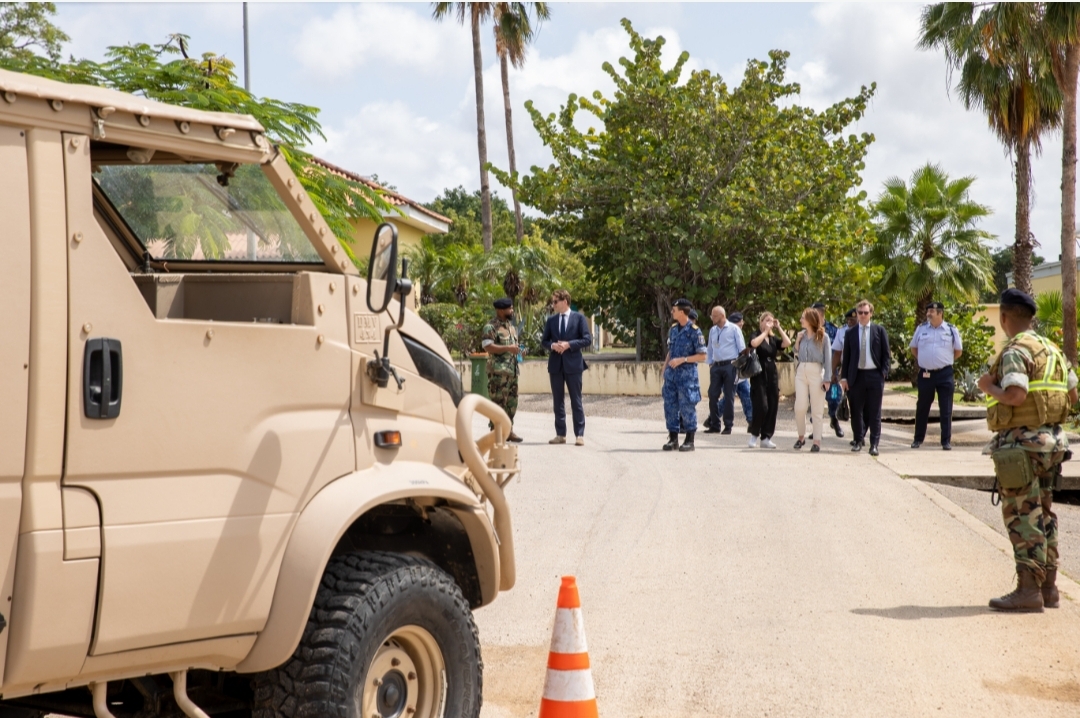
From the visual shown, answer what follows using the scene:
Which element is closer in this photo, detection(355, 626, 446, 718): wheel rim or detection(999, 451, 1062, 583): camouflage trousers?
detection(355, 626, 446, 718): wheel rim

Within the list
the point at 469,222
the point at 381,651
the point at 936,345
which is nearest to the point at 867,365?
the point at 936,345

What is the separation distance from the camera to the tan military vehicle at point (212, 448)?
10.1ft

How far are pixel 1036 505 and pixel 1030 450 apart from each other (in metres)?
0.33

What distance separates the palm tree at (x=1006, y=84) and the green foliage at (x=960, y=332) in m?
3.23

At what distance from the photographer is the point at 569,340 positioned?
14.8m

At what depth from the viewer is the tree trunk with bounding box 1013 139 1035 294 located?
23094mm

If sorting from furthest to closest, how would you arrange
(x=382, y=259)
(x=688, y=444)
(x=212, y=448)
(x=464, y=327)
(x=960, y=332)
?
(x=464, y=327)
(x=960, y=332)
(x=688, y=444)
(x=382, y=259)
(x=212, y=448)

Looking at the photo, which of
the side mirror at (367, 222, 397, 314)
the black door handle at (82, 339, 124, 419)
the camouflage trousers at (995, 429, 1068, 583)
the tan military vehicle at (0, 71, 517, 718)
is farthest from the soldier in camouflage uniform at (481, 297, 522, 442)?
the black door handle at (82, 339, 124, 419)

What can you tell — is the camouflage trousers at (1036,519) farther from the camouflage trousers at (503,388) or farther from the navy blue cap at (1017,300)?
→ the camouflage trousers at (503,388)

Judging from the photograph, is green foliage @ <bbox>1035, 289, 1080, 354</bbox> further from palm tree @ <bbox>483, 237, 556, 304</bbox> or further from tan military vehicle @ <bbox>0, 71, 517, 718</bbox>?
tan military vehicle @ <bbox>0, 71, 517, 718</bbox>

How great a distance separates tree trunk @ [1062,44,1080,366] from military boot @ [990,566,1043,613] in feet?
52.9

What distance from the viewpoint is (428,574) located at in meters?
4.11

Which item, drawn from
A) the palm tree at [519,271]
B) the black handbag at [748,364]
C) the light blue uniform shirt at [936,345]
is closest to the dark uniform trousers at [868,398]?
the light blue uniform shirt at [936,345]

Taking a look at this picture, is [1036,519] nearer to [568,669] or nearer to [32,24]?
[568,669]
